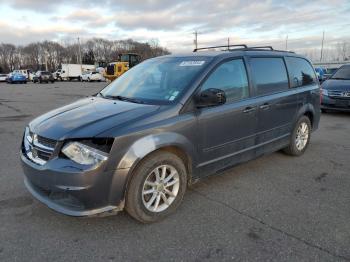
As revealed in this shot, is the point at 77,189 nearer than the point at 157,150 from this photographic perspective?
Yes

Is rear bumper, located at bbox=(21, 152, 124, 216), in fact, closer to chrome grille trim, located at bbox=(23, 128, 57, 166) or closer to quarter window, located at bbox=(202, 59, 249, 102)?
chrome grille trim, located at bbox=(23, 128, 57, 166)

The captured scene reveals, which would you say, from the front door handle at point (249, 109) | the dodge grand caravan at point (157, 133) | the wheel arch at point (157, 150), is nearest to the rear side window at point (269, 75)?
the dodge grand caravan at point (157, 133)

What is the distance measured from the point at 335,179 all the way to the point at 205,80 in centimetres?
249

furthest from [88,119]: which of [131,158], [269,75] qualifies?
[269,75]

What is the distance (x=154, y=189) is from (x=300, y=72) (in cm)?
366

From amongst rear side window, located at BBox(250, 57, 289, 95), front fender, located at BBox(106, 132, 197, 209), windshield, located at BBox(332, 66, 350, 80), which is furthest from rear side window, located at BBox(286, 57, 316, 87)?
windshield, located at BBox(332, 66, 350, 80)

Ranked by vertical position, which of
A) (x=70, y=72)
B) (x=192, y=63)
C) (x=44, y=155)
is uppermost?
(x=70, y=72)

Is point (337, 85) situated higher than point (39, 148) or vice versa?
point (337, 85)

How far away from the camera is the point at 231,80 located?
4.27m

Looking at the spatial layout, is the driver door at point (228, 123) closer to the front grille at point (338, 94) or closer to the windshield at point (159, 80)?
the windshield at point (159, 80)

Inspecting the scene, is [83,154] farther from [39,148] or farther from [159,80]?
[159,80]

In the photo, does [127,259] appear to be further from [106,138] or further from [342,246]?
[342,246]

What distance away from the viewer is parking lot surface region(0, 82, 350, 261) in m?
2.94

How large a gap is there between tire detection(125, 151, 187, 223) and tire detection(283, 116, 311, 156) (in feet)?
8.88
